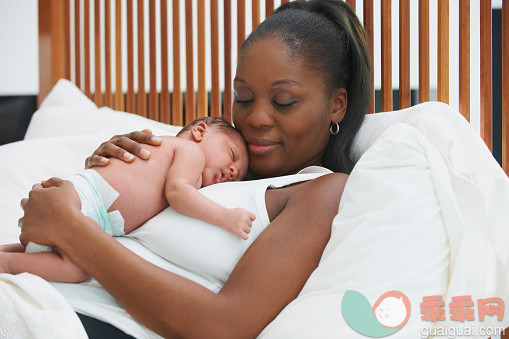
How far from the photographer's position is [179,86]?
7.50 ft

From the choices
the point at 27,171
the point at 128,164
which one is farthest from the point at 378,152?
the point at 27,171

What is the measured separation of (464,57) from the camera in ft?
5.74

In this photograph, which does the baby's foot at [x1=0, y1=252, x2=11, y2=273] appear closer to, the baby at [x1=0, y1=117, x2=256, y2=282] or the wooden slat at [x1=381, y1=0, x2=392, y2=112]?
the baby at [x1=0, y1=117, x2=256, y2=282]

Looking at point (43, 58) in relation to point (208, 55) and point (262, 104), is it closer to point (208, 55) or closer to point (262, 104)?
point (208, 55)

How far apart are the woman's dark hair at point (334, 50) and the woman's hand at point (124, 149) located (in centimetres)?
44

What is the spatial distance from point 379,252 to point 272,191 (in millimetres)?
336

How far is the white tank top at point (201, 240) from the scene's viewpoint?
0.98 meters

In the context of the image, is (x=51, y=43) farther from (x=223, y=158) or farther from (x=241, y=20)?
(x=223, y=158)

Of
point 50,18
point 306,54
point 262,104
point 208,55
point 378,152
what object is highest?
A: point 50,18

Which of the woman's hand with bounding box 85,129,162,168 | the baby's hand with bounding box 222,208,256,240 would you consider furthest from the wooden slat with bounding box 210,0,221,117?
the baby's hand with bounding box 222,208,256,240

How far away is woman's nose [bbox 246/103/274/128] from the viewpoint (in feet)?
4.41

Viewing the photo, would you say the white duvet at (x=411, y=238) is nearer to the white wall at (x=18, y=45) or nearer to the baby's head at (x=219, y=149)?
the baby's head at (x=219, y=149)

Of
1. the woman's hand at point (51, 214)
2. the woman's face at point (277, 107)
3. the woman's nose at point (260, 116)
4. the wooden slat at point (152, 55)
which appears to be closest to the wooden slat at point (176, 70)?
the wooden slat at point (152, 55)

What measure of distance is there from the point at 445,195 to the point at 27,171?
1319 mm
